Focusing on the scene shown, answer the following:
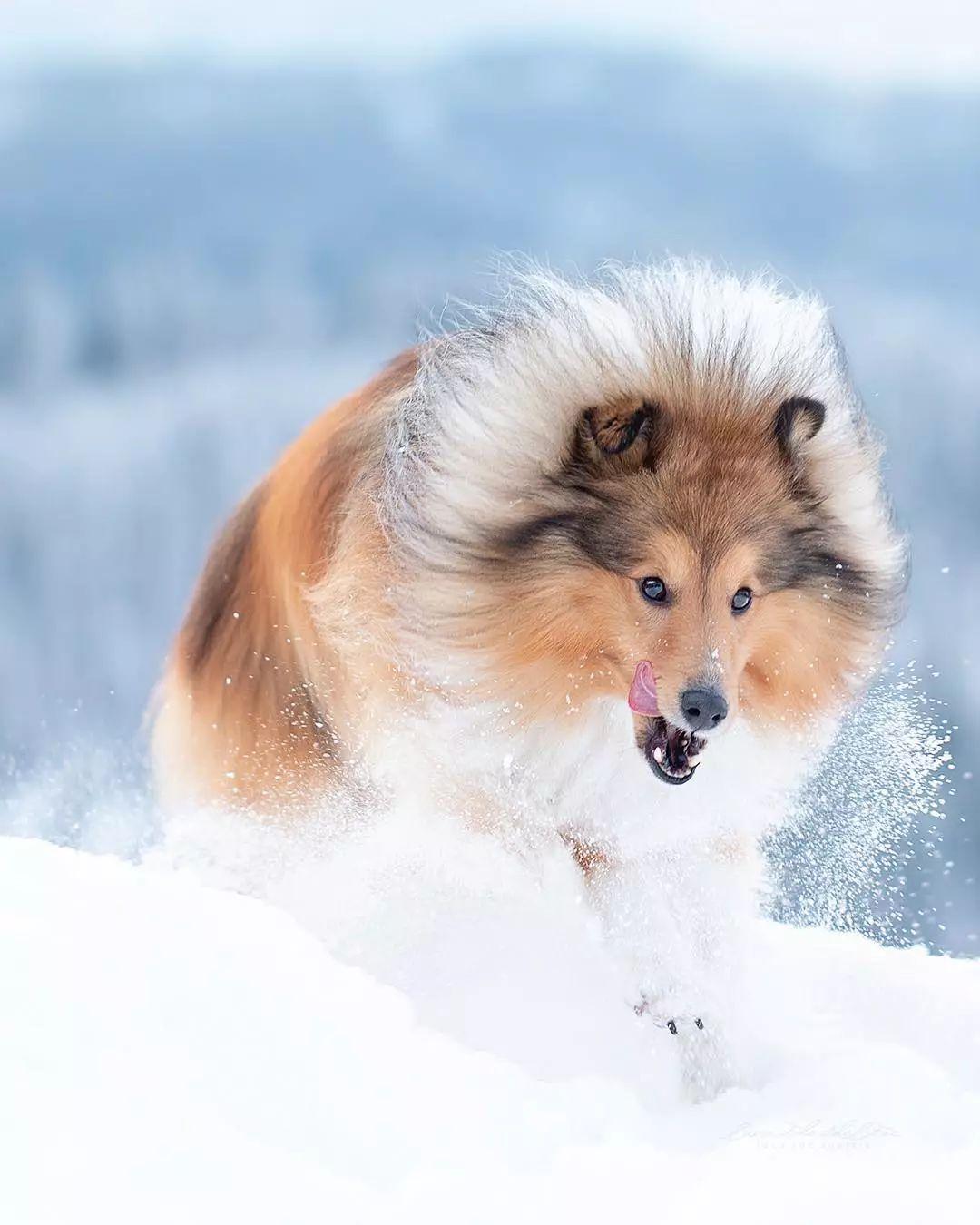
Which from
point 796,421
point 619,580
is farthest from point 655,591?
point 796,421

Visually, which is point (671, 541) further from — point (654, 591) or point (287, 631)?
point (287, 631)

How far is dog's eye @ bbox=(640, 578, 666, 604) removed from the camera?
3.32 meters

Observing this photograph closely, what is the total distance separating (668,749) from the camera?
3.45m

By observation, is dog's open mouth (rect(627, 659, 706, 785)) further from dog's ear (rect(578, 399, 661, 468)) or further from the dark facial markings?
dog's ear (rect(578, 399, 661, 468))

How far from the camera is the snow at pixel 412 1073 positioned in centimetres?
206

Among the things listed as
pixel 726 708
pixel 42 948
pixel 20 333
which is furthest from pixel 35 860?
pixel 20 333

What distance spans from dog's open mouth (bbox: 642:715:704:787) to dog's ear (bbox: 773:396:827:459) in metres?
0.83

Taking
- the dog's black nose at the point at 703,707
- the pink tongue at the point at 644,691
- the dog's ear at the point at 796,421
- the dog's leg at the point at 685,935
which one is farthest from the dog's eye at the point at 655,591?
the dog's leg at the point at 685,935

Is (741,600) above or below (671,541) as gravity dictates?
below

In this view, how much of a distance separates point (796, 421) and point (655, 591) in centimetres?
66

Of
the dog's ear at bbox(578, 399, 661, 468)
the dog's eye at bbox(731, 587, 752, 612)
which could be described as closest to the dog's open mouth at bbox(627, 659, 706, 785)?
the dog's eye at bbox(731, 587, 752, 612)

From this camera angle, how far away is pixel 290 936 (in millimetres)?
3014

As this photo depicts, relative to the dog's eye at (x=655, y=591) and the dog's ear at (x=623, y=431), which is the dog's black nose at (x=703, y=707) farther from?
the dog's ear at (x=623, y=431)

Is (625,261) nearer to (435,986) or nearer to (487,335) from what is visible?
(487,335)
